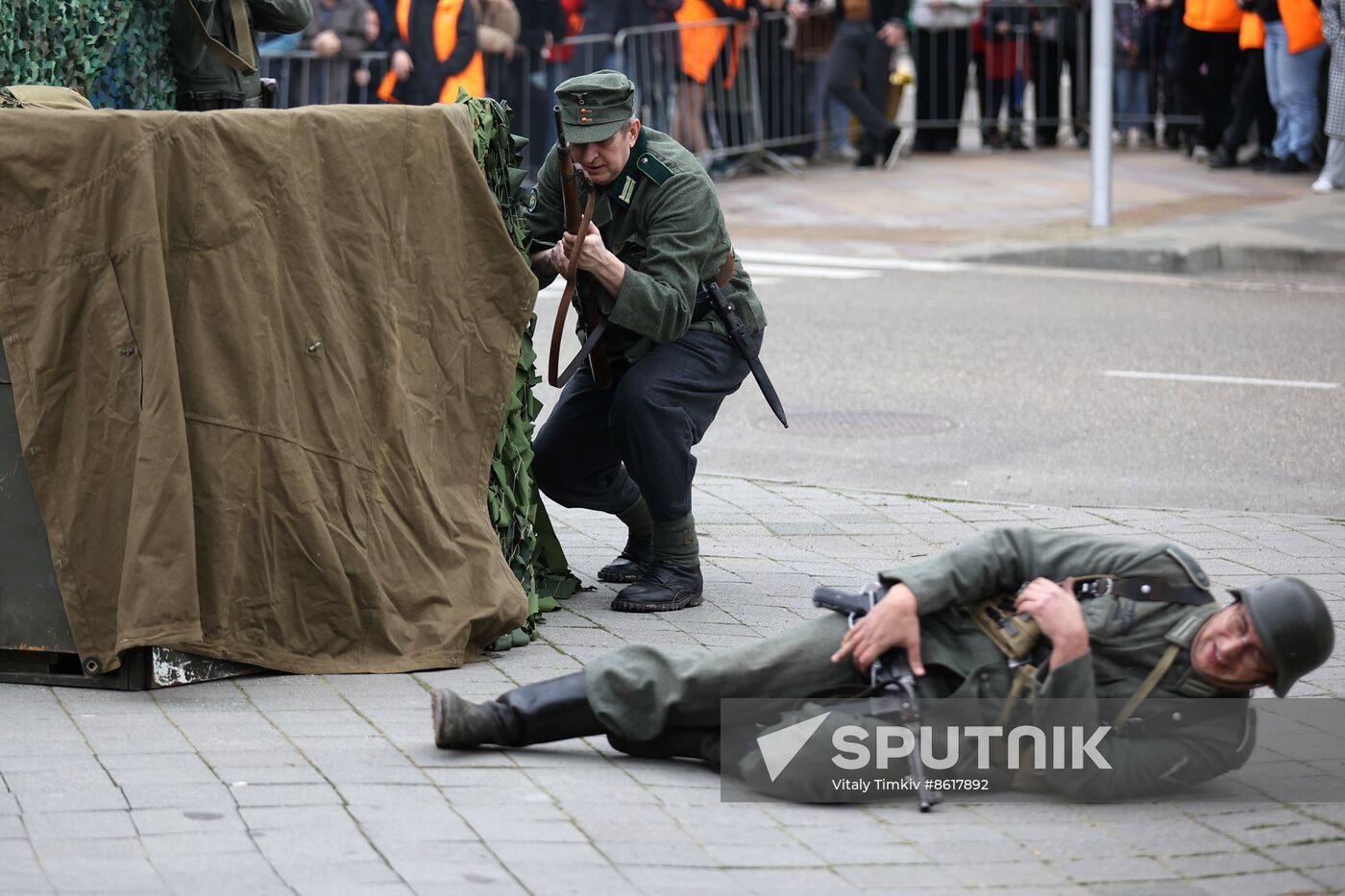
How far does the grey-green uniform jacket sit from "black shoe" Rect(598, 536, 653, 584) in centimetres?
74

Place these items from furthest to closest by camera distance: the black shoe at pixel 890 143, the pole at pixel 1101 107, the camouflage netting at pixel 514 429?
1. the black shoe at pixel 890 143
2. the pole at pixel 1101 107
3. the camouflage netting at pixel 514 429

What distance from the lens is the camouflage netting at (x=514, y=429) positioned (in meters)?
5.93

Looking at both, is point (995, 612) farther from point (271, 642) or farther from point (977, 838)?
point (271, 642)

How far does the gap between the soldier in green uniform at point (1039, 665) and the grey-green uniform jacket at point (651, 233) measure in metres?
1.67

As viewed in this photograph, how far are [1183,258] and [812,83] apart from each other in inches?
241

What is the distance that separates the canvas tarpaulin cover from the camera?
16.6 ft

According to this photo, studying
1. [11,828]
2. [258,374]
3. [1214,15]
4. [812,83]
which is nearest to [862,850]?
[11,828]

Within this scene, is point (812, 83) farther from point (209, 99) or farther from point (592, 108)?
point (592, 108)

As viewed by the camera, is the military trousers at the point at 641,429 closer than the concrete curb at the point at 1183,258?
Yes

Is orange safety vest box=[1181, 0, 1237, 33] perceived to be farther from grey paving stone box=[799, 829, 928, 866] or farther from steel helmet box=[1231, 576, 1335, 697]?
grey paving stone box=[799, 829, 928, 866]

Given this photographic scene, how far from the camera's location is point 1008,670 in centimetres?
455

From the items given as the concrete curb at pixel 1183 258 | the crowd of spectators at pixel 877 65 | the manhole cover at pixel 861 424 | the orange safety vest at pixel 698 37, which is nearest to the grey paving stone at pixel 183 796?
the manhole cover at pixel 861 424

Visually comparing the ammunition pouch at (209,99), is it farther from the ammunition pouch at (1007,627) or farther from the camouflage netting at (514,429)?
the ammunition pouch at (1007,627)

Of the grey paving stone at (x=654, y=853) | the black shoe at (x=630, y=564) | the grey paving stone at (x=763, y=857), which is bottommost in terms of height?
the black shoe at (x=630, y=564)
